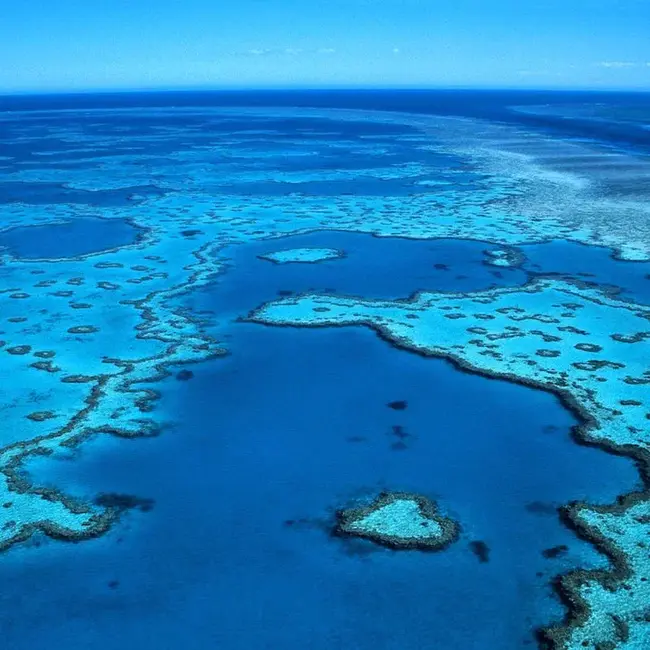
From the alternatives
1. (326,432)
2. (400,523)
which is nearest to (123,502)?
(326,432)

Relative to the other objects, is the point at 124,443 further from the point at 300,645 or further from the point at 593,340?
the point at 593,340

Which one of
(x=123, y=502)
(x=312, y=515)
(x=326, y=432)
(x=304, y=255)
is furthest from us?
(x=304, y=255)

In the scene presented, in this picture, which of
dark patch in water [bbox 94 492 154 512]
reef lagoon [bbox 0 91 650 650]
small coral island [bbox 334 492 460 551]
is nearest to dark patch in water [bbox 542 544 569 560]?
reef lagoon [bbox 0 91 650 650]

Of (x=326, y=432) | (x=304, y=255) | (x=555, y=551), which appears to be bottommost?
(x=555, y=551)

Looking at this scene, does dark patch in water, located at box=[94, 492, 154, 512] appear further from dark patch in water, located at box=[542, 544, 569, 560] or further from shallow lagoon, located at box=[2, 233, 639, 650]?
dark patch in water, located at box=[542, 544, 569, 560]

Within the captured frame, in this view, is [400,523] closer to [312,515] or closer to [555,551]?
[312,515]
